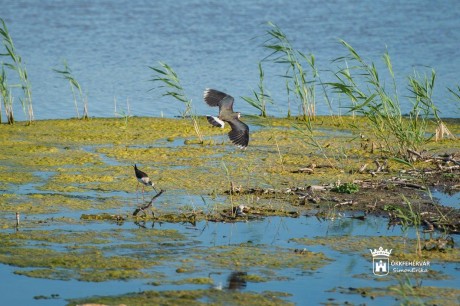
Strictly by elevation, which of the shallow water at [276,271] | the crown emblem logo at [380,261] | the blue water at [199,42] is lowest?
the shallow water at [276,271]

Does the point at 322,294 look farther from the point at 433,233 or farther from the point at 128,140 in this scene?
the point at 128,140

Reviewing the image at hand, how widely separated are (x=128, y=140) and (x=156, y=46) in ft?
35.7

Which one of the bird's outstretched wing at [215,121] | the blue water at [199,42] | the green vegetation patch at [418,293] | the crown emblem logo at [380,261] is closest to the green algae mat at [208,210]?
the green vegetation patch at [418,293]

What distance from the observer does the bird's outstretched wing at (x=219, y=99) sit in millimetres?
12031

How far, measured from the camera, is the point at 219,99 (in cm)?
1224

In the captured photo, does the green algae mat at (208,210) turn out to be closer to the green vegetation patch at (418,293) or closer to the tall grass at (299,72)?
the green vegetation patch at (418,293)

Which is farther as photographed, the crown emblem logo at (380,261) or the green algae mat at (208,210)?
the crown emblem logo at (380,261)

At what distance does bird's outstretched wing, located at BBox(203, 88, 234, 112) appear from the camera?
12.0 meters

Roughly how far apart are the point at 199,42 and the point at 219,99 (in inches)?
532

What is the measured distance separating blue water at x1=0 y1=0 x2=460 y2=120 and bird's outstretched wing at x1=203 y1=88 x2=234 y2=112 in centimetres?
258

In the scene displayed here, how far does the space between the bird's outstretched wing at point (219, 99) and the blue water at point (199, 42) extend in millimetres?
2576

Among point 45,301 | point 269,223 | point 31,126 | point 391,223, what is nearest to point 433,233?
point 391,223

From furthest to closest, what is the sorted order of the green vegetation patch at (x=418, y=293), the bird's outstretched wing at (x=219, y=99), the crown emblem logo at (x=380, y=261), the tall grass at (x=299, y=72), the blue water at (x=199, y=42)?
the blue water at (x=199, y=42) → the tall grass at (x=299, y=72) → the bird's outstretched wing at (x=219, y=99) → the crown emblem logo at (x=380, y=261) → the green vegetation patch at (x=418, y=293)

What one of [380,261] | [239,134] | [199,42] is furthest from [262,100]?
[199,42]
